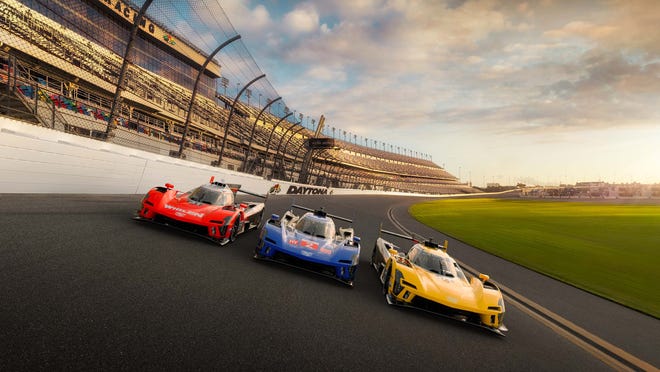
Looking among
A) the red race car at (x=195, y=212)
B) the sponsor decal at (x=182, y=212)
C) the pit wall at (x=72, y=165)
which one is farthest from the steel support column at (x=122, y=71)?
the sponsor decal at (x=182, y=212)

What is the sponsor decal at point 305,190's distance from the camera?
33.7 meters

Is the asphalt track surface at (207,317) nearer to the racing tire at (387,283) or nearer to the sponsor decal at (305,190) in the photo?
the racing tire at (387,283)

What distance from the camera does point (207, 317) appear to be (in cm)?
344

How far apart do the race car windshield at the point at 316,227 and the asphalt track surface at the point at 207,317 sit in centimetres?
110

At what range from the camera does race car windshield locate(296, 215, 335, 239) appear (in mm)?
7031

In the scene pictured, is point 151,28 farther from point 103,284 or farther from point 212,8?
A: point 103,284

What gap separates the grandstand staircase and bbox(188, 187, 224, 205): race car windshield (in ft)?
17.3

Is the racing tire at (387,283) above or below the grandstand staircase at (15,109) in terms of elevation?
below

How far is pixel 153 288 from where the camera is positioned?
154 inches

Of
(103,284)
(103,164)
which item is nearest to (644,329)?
(103,284)

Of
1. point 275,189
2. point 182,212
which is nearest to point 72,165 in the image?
point 182,212

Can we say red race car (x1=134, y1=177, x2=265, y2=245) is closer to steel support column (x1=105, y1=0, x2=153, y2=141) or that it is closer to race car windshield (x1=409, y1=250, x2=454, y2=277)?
race car windshield (x1=409, y1=250, x2=454, y2=277)

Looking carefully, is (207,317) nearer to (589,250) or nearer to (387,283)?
(387,283)

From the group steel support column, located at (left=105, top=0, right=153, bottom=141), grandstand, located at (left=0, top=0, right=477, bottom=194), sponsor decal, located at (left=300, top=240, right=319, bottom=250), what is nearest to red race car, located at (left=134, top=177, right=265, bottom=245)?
sponsor decal, located at (left=300, top=240, right=319, bottom=250)
